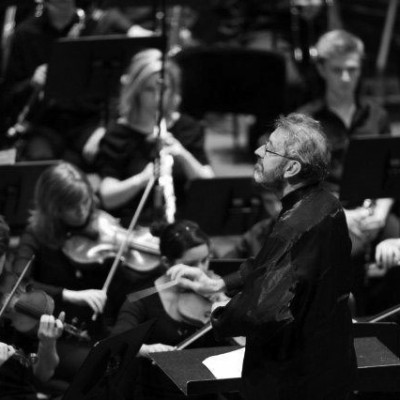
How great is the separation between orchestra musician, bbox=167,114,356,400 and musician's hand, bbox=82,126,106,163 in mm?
2114

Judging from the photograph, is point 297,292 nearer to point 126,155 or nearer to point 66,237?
point 66,237

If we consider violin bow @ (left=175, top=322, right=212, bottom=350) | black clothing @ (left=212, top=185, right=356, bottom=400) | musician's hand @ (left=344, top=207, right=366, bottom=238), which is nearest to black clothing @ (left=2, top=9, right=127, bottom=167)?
musician's hand @ (left=344, top=207, right=366, bottom=238)

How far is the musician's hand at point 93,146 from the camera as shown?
4.85 meters

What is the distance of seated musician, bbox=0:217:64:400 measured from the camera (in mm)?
3311

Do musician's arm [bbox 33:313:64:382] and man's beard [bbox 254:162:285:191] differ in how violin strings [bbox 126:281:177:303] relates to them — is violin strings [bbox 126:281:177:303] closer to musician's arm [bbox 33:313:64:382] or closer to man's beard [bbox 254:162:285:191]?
musician's arm [bbox 33:313:64:382]

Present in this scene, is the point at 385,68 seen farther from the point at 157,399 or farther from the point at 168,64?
the point at 157,399

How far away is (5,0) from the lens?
201 inches

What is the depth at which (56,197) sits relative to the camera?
4027 mm

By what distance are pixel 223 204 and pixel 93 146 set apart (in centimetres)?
82

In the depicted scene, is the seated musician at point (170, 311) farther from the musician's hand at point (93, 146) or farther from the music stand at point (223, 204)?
the musician's hand at point (93, 146)

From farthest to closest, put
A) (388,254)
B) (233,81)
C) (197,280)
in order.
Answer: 1. (233,81)
2. (388,254)
3. (197,280)

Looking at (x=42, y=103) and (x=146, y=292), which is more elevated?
(x=42, y=103)

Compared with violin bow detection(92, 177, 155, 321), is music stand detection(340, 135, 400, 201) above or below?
above

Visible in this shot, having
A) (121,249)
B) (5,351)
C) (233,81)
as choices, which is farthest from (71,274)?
(233,81)
